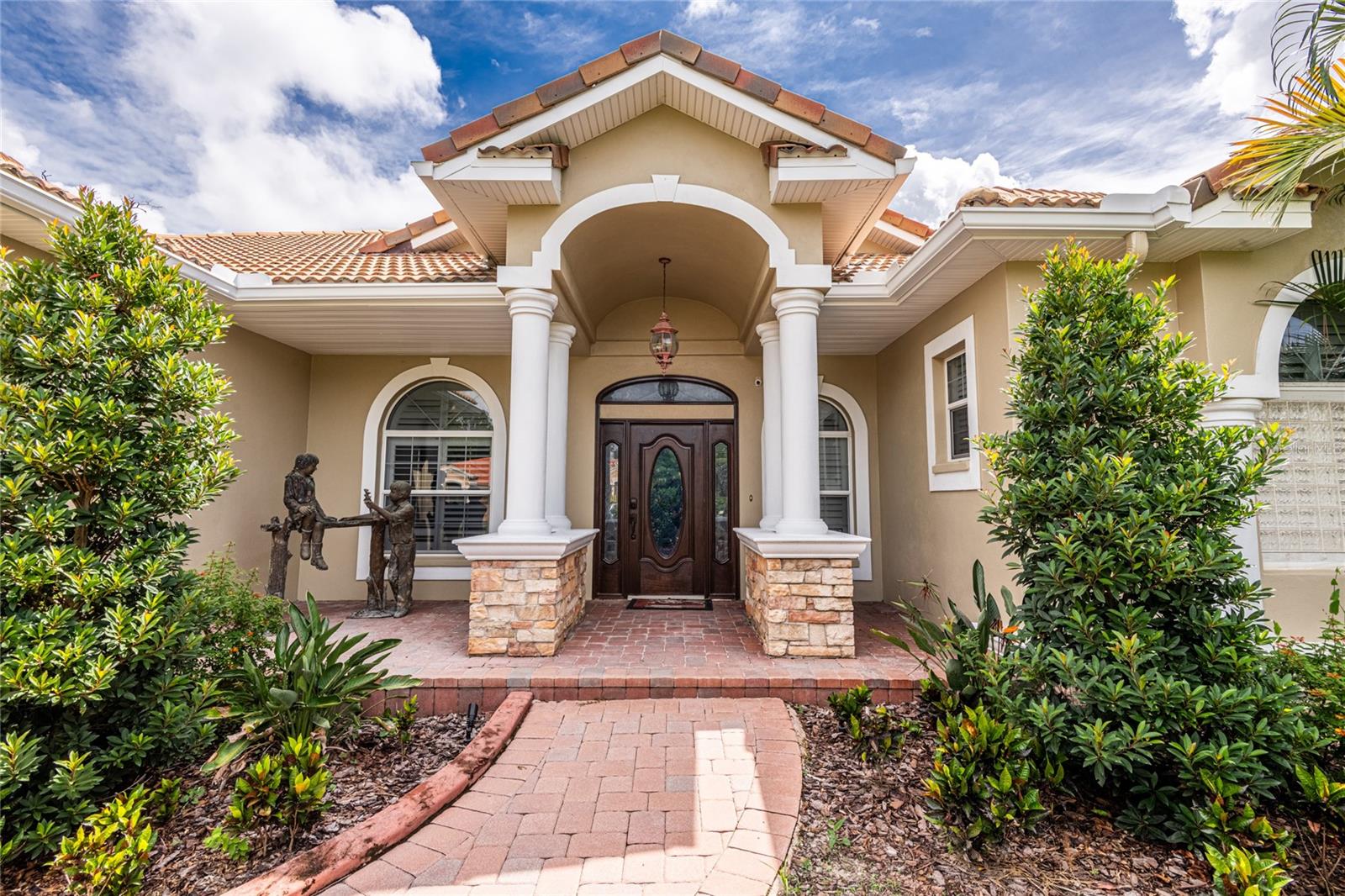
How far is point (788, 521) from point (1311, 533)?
4522 mm

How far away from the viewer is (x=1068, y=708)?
272cm

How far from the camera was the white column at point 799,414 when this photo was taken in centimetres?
480

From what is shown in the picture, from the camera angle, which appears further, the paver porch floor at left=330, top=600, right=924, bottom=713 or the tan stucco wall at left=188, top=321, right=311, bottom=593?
the tan stucco wall at left=188, top=321, right=311, bottom=593

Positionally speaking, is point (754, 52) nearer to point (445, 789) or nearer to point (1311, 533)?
point (1311, 533)

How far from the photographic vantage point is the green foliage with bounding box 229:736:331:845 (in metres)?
2.33

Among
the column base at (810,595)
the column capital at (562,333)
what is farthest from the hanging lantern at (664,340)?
the column base at (810,595)

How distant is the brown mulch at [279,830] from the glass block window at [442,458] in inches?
151

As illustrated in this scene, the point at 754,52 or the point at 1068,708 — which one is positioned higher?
the point at 754,52

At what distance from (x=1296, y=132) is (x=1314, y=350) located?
246 cm

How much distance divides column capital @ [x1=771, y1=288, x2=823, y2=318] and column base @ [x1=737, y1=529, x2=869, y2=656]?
6.66 feet

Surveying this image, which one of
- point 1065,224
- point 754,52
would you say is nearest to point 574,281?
point 754,52

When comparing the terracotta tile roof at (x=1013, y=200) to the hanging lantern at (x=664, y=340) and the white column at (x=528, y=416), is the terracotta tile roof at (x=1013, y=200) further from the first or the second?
the white column at (x=528, y=416)

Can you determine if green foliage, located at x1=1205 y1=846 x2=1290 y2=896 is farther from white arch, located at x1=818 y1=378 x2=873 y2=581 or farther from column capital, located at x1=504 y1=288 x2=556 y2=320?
white arch, located at x1=818 y1=378 x2=873 y2=581

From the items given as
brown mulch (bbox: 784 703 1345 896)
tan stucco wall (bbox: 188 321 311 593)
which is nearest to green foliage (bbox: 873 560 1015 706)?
brown mulch (bbox: 784 703 1345 896)
